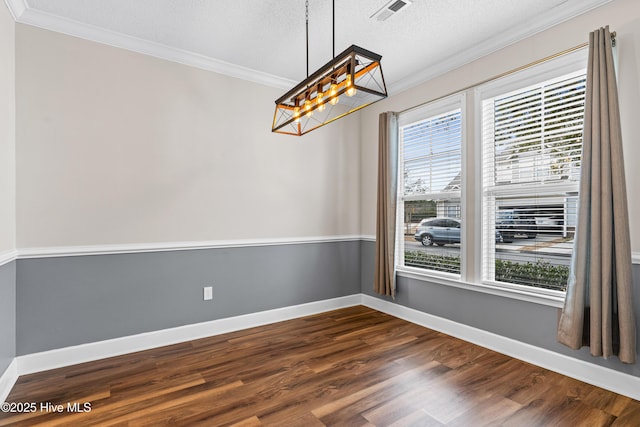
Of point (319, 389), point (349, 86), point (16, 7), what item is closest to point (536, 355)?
point (319, 389)

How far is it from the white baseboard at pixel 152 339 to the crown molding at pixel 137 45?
2490 millimetres

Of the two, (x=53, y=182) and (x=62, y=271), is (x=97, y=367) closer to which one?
(x=62, y=271)

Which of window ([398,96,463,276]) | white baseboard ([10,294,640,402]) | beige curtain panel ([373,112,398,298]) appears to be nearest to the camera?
white baseboard ([10,294,640,402])

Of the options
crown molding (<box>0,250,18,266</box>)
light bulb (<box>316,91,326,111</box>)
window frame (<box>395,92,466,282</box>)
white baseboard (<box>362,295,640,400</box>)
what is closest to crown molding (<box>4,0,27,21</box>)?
crown molding (<box>0,250,18,266</box>)

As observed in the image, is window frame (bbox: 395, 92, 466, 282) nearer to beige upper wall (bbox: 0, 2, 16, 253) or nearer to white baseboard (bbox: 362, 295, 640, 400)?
white baseboard (bbox: 362, 295, 640, 400)

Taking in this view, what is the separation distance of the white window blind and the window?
0.33 meters

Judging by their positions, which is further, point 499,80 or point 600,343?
point 499,80

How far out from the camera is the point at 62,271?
264cm

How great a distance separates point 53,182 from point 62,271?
0.70 m

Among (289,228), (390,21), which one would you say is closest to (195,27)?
(390,21)

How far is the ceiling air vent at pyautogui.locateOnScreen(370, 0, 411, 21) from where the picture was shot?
2371mm

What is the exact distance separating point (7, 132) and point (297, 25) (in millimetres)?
2216

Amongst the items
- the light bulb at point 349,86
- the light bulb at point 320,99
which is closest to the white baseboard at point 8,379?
the light bulb at point 320,99

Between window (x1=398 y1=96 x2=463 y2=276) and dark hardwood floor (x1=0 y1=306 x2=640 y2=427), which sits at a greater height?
A: window (x1=398 y1=96 x2=463 y2=276)
